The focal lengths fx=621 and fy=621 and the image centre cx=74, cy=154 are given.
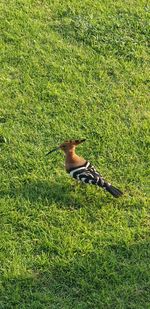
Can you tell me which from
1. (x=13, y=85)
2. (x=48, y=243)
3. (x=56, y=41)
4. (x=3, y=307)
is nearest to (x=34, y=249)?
(x=48, y=243)

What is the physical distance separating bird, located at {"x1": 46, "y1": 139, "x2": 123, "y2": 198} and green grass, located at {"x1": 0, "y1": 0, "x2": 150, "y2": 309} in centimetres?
18

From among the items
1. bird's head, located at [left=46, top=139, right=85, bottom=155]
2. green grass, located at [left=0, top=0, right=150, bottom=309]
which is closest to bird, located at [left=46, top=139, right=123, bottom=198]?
bird's head, located at [left=46, top=139, right=85, bottom=155]

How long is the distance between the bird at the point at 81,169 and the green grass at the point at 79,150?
18cm

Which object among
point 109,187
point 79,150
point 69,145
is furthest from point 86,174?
point 79,150

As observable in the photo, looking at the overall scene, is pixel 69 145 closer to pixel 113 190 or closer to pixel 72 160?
pixel 72 160

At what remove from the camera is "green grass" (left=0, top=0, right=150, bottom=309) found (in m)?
4.99

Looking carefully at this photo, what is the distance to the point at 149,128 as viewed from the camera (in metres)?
6.52

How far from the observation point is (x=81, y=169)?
5613 mm

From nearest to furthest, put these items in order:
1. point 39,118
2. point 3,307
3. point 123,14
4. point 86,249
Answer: point 3,307 → point 86,249 → point 39,118 → point 123,14

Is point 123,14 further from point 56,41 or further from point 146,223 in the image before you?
point 146,223

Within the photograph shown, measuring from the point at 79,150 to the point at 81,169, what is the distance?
59 centimetres

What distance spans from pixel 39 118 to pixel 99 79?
39.9 inches

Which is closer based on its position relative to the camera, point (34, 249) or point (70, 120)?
point (34, 249)

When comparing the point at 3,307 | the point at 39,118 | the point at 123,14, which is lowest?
the point at 3,307
